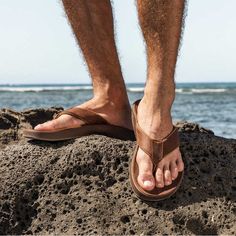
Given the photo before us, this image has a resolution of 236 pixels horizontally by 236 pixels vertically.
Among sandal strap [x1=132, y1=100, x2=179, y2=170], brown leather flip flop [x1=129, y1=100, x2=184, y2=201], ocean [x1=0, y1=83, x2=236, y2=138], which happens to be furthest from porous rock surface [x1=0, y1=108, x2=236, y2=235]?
ocean [x1=0, y1=83, x2=236, y2=138]

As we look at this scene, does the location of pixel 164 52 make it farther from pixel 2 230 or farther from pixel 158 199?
pixel 2 230

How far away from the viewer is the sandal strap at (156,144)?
112 inches

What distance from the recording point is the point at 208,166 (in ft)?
9.79

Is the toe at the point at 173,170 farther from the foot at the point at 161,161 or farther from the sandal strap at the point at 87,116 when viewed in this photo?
the sandal strap at the point at 87,116

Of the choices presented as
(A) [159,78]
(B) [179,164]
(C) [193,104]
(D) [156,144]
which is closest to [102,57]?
(A) [159,78]

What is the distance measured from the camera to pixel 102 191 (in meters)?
2.84

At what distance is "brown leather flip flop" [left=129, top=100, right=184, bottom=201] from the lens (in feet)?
9.07

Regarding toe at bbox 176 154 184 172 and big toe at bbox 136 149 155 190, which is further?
toe at bbox 176 154 184 172

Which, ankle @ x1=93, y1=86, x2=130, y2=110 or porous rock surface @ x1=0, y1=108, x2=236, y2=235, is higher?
ankle @ x1=93, y1=86, x2=130, y2=110

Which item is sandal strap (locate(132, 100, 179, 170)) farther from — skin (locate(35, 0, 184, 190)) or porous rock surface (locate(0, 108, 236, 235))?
porous rock surface (locate(0, 108, 236, 235))

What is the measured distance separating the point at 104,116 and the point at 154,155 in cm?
43

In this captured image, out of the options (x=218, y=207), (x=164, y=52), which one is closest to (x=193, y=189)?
(x=218, y=207)

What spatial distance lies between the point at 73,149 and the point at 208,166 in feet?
2.26

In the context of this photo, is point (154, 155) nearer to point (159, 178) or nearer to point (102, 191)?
point (159, 178)
